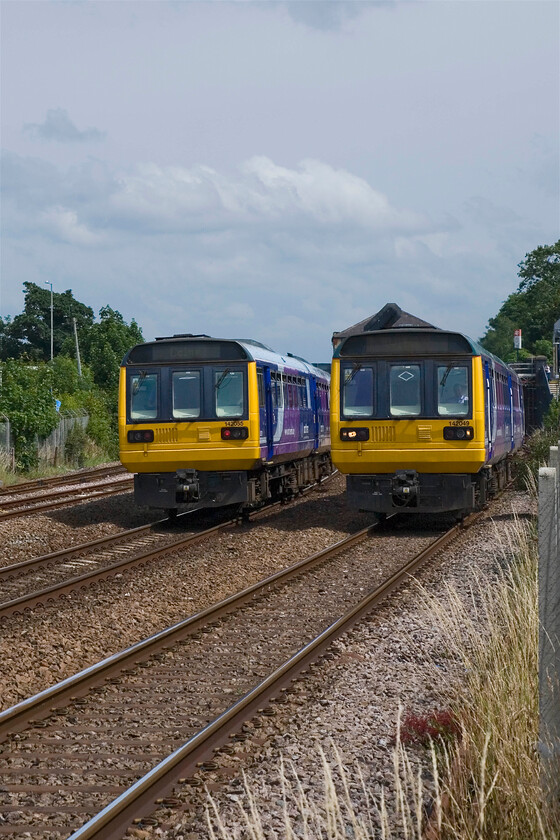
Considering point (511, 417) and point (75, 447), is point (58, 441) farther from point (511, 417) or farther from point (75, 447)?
point (511, 417)

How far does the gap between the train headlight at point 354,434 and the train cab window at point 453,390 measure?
1128 millimetres

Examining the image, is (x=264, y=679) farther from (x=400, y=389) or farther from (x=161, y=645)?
(x=400, y=389)

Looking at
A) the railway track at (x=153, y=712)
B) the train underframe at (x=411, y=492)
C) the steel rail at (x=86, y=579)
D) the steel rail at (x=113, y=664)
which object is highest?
the train underframe at (x=411, y=492)

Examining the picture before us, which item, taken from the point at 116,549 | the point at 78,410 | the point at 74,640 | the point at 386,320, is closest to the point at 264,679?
the point at 74,640

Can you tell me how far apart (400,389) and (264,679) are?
888cm

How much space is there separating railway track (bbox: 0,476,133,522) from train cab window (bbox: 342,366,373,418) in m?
5.98

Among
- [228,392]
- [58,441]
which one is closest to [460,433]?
[228,392]

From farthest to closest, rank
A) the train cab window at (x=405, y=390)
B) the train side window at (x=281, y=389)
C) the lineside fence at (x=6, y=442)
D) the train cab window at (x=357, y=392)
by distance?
the lineside fence at (x=6, y=442) < the train side window at (x=281, y=389) < the train cab window at (x=357, y=392) < the train cab window at (x=405, y=390)

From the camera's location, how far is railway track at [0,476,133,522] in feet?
62.3

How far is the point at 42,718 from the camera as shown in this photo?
6766mm

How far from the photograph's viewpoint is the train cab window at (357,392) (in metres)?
16.1

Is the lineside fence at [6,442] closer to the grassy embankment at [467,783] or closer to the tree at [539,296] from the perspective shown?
the grassy embankment at [467,783]

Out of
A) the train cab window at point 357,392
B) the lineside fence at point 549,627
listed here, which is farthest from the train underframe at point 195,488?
the lineside fence at point 549,627

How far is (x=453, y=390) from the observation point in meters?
15.9
